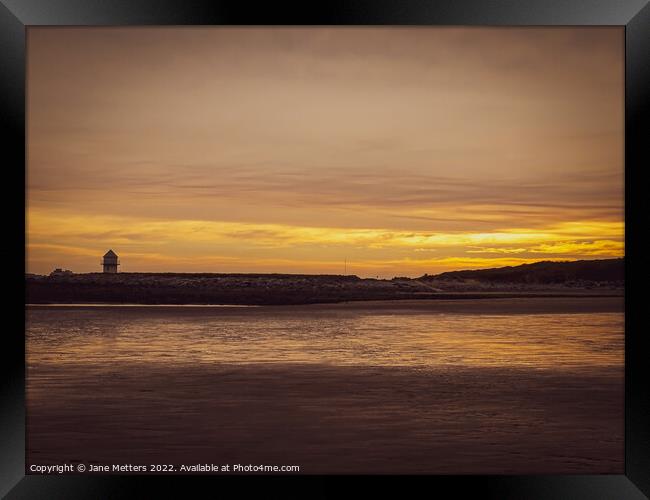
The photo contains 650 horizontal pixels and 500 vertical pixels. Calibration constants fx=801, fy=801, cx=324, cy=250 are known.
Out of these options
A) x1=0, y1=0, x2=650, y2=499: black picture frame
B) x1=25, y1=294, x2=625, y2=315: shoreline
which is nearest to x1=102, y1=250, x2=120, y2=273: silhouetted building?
x1=25, y1=294, x2=625, y2=315: shoreline

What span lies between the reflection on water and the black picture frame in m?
4.25

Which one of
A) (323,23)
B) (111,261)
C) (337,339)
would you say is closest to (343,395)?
(323,23)

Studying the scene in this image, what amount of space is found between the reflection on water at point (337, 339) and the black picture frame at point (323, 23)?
167 inches

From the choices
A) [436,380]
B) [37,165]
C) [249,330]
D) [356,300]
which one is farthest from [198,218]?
[356,300]

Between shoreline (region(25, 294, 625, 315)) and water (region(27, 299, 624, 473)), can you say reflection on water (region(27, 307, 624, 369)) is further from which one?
shoreline (region(25, 294, 625, 315))

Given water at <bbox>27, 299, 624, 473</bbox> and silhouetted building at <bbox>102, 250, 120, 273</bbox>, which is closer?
water at <bbox>27, 299, 624, 473</bbox>

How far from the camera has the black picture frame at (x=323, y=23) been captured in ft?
14.0

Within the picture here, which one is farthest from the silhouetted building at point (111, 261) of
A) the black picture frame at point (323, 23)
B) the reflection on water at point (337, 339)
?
the black picture frame at point (323, 23)

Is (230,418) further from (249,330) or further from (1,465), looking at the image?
(249,330)

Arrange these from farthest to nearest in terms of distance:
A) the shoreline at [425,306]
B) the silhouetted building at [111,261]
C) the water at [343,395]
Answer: the shoreline at [425,306] < the silhouetted building at [111,261] < the water at [343,395]

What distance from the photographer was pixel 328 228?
11.3m

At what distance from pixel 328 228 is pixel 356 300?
1039 cm

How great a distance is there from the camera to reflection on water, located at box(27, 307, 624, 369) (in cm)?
898

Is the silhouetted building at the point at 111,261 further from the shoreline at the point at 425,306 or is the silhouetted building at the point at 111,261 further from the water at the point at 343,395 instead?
the shoreline at the point at 425,306
